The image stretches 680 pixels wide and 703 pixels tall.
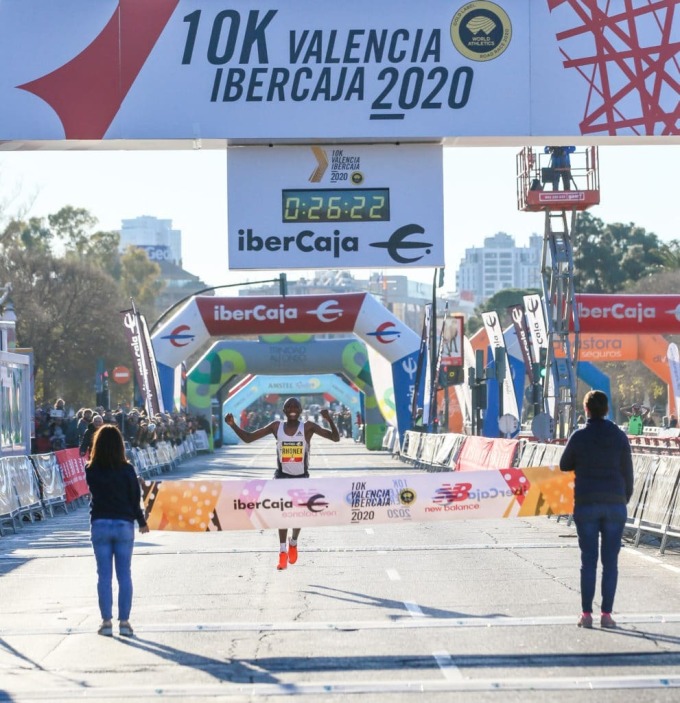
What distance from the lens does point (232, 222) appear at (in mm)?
15297

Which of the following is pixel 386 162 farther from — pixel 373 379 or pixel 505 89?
pixel 373 379

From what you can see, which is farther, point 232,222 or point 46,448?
point 46,448

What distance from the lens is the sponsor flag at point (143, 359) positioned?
44750 millimetres

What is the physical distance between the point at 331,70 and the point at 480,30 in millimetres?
1599

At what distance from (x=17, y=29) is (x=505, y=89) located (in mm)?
4990

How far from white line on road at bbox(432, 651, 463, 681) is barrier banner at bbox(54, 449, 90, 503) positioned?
17514 mm

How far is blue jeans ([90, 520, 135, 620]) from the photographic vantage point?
437 inches

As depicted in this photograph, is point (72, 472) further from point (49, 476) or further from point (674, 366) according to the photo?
point (674, 366)

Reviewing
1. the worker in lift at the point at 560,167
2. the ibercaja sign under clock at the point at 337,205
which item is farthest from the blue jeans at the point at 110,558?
the worker in lift at the point at 560,167

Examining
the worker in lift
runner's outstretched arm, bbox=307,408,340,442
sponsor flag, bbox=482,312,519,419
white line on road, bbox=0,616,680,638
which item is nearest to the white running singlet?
runner's outstretched arm, bbox=307,408,340,442

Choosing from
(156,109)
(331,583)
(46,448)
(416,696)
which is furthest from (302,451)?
(46,448)

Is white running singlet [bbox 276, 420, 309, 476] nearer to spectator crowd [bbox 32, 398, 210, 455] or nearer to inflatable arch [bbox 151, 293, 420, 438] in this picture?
spectator crowd [bbox 32, 398, 210, 455]

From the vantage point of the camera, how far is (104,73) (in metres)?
14.7

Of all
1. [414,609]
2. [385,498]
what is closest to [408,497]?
[385,498]
